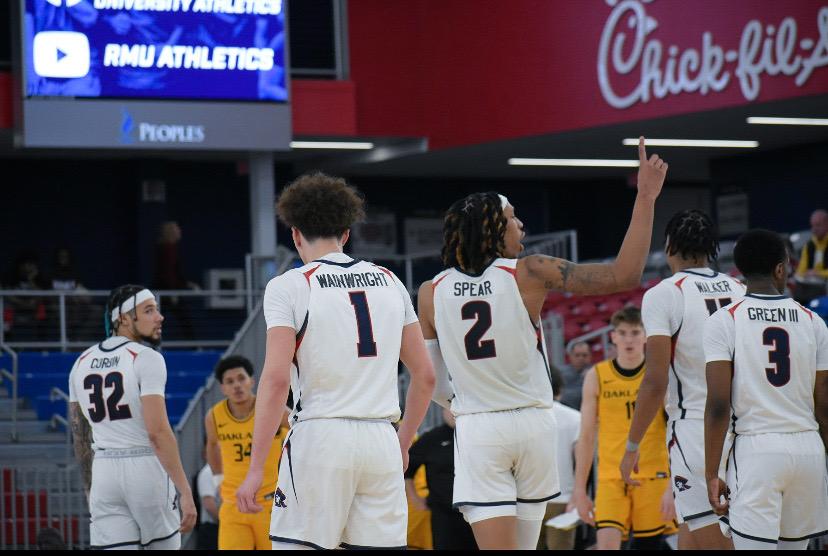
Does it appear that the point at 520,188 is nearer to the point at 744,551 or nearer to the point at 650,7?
the point at 650,7

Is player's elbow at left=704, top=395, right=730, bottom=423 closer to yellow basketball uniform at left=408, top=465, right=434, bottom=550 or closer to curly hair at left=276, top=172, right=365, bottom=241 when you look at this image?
curly hair at left=276, top=172, right=365, bottom=241

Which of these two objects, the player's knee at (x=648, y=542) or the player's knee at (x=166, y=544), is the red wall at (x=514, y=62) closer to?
the player's knee at (x=648, y=542)

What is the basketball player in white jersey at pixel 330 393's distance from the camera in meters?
5.52

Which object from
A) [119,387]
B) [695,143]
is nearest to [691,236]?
[119,387]

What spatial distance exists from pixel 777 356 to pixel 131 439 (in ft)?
12.9

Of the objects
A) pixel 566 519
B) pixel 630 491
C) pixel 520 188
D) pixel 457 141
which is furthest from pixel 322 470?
pixel 520 188

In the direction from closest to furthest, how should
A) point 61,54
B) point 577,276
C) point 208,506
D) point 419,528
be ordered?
point 577,276 < point 419,528 < point 208,506 < point 61,54

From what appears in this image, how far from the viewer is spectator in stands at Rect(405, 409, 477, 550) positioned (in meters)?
10.3

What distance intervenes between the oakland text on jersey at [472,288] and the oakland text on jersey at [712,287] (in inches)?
55.4

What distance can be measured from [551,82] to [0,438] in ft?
29.1

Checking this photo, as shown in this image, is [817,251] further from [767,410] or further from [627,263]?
[627,263]

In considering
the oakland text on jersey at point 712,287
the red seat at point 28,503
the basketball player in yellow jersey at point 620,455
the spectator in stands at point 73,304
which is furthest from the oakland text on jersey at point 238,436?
the spectator in stands at point 73,304

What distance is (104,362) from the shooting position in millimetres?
8398

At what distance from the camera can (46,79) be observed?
1831 cm
